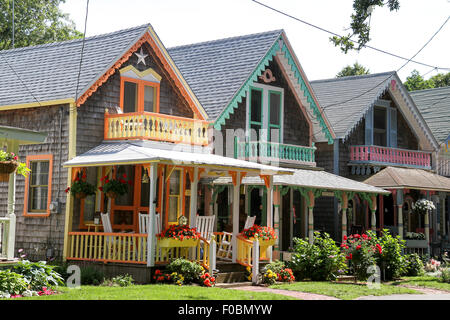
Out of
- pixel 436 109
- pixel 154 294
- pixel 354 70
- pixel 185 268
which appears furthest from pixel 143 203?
pixel 354 70

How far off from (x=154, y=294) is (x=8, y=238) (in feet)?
13.1

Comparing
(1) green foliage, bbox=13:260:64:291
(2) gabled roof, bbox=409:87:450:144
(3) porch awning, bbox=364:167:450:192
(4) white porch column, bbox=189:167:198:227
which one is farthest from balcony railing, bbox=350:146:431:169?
(1) green foliage, bbox=13:260:64:291

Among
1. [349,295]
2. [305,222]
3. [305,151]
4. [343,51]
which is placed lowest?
[349,295]

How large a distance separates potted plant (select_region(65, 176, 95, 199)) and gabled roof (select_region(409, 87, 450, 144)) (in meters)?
19.5

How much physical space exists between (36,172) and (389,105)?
17099mm

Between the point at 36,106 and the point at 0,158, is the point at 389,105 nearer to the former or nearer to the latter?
the point at 36,106

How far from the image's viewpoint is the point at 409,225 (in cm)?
3319

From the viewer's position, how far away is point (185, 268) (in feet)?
59.7

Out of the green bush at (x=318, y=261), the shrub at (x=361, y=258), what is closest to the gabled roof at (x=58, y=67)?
the green bush at (x=318, y=261)

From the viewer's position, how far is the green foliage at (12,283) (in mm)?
14812

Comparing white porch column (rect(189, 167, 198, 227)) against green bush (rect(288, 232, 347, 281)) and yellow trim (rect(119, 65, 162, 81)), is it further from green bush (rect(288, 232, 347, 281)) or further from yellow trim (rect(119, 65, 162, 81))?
yellow trim (rect(119, 65, 162, 81))

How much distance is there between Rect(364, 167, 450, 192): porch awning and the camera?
27891 millimetres

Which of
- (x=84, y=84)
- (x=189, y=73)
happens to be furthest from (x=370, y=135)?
(x=84, y=84)

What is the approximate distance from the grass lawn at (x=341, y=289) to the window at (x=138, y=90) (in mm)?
7564
